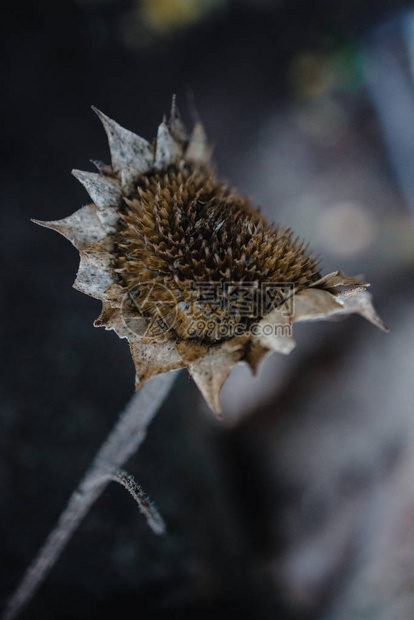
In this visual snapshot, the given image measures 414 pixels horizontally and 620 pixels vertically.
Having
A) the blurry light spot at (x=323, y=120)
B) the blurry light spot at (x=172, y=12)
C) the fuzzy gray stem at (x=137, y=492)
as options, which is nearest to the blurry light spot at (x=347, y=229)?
the blurry light spot at (x=323, y=120)

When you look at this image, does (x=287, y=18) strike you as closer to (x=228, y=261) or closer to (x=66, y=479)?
(x=228, y=261)

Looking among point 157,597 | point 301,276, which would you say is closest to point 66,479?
point 157,597

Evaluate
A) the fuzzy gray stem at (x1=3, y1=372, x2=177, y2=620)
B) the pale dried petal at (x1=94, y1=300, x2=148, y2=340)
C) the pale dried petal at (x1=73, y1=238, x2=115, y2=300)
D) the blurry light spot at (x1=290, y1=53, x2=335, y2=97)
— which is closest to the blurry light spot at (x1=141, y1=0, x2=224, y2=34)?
the blurry light spot at (x1=290, y1=53, x2=335, y2=97)

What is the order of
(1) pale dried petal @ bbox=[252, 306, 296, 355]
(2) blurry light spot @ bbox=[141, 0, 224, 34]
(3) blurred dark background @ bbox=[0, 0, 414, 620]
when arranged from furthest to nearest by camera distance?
1. (2) blurry light spot @ bbox=[141, 0, 224, 34]
2. (3) blurred dark background @ bbox=[0, 0, 414, 620]
3. (1) pale dried petal @ bbox=[252, 306, 296, 355]

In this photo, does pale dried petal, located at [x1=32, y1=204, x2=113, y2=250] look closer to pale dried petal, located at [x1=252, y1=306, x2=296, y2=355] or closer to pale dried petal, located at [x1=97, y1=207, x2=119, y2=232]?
pale dried petal, located at [x1=97, y1=207, x2=119, y2=232]

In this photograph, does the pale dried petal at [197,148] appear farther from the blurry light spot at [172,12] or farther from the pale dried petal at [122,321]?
the blurry light spot at [172,12]

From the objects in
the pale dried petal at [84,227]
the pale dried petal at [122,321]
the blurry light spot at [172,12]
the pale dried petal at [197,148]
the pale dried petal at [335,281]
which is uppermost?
the blurry light spot at [172,12]

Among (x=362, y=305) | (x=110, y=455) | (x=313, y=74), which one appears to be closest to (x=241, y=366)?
(x=110, y=455)
